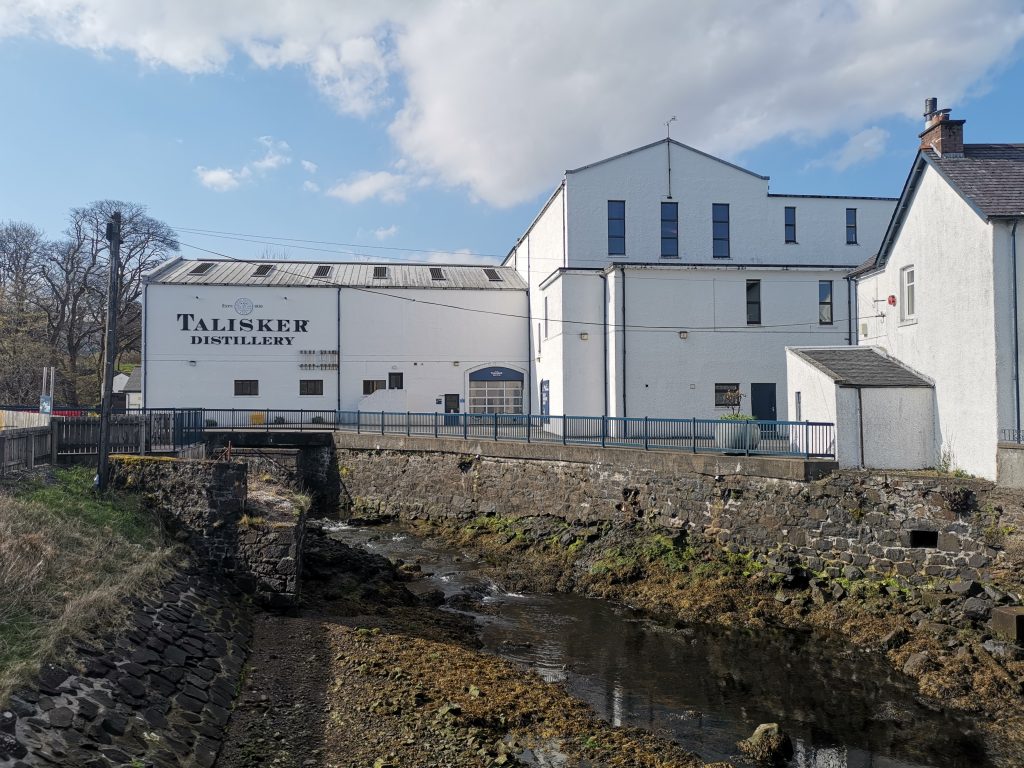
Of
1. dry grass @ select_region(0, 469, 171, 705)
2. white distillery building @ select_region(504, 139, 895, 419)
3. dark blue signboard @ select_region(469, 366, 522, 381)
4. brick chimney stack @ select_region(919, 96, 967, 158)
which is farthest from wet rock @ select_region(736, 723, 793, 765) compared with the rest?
dark blue signboard @ select_region(469, 366, 522, 381)

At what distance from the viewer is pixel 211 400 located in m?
32.0

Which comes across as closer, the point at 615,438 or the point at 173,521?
the point at 173,521

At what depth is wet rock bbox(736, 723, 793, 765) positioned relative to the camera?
27.7ft

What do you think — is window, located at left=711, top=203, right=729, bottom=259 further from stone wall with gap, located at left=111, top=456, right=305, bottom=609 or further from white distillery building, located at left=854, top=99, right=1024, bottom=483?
stone wall with gap, located at left=111, top=456, right=305, bottom=609

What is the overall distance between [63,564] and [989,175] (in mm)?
18020

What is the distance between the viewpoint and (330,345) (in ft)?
107

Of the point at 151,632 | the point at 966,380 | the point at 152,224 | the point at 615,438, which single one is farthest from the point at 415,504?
the point at 152,224

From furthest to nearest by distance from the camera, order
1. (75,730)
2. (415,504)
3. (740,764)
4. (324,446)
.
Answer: (324,446) < (415,504) < (740,764) < (75,730)

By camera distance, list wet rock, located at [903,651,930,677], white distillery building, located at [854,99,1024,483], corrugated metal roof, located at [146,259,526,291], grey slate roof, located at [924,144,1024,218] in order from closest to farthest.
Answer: wet rock, located at [903,651,930,677]
white distillery building, located at [854,99,1024,483]
grey slate roof, located at [924,144,1024,218]
corrugated metal roof, located at [146,259,526,291]

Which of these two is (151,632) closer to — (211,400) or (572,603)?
(572,603)

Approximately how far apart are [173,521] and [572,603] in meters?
8.02

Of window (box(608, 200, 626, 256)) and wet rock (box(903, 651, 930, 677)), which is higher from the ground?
window (box(608, 200, 626, 256))

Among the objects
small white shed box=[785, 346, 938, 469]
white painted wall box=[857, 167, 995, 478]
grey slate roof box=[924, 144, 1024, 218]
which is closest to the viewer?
white painted wall box=[857, 167, 995, 478]

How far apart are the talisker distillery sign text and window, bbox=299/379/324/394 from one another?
186cm
